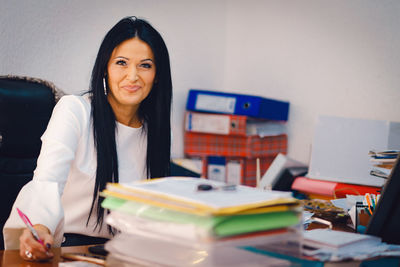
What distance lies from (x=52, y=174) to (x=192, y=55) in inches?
88.3

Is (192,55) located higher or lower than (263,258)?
higher

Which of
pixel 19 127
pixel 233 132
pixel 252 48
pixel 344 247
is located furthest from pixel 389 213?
pixel 252 48

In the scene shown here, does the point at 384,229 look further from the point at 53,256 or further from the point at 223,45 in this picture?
the point at 223,45

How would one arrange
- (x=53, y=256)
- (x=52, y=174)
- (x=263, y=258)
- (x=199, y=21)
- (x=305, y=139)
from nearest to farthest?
(x=263, y=258) → (x=53, y=256) → (x=52, y=174) → (x=305, y=139) → (x=199, y=21)

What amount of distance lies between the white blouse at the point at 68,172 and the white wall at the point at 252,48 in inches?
37.1

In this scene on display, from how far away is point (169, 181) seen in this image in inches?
35.3

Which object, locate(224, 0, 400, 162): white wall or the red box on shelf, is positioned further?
the red box on shelf

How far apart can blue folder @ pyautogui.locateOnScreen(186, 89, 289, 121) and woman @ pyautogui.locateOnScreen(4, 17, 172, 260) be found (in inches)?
53.6

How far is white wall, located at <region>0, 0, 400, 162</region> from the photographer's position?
2426 mm

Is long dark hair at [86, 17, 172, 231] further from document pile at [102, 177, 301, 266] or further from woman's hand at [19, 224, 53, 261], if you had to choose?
document pile at [102, 177, 301, 266]

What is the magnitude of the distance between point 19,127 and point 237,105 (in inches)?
67.1

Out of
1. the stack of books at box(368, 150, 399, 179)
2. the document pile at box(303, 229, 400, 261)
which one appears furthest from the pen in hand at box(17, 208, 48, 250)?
the stack of books at box(368, 150, 399, 179)

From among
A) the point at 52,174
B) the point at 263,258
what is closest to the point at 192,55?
the point at 52,174

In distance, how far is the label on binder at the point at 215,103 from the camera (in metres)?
3.11
